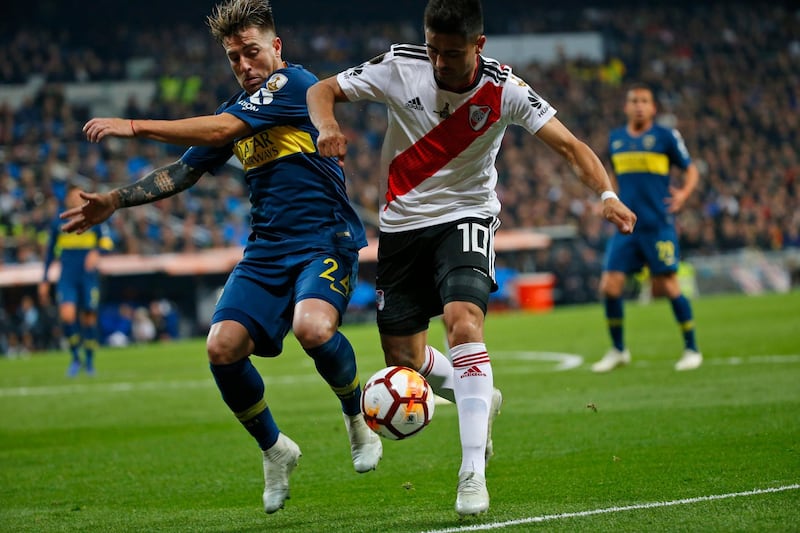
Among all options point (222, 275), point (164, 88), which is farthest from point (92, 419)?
point (164, 88)

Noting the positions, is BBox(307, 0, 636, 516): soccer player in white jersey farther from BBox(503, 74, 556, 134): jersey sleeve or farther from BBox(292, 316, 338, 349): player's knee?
BBox(292, 316, 338, 349): player's knee

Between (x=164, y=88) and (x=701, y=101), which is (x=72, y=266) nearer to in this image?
(x=164, y=88)

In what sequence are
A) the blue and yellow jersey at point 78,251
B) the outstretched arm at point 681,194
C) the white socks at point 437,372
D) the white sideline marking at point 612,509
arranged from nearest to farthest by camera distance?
the white sideline marking at point 612,509 < the white socks at point 437,372 < the outstretched arm at point 681,194 < the blue and yellow jersey at point 78,251

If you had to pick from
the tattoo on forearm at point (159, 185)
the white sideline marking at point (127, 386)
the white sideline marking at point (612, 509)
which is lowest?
the white sideline marking at point (127, 386)

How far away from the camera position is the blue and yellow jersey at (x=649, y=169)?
494 inches

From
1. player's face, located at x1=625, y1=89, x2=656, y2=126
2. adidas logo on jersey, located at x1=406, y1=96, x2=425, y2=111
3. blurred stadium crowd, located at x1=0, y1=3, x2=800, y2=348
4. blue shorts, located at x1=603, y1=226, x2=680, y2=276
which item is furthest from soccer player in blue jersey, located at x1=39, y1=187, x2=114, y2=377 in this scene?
adidas logo on jersey, located at x1=406, y1=96, x2=425, y2=111

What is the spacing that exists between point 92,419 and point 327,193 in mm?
5777

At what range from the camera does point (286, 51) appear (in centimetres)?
3800

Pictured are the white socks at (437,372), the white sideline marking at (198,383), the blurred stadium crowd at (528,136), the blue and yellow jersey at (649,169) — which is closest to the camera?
the white socks at (437,372)

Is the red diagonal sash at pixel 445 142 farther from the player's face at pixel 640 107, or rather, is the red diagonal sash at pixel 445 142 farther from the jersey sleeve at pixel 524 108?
the player's face at pixel 640 107

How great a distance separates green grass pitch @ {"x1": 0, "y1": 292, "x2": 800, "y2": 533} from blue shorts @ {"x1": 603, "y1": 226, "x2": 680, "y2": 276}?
1101 millimetres

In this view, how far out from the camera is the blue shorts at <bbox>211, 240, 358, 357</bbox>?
5.77 m

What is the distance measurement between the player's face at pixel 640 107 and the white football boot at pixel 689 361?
2591mm

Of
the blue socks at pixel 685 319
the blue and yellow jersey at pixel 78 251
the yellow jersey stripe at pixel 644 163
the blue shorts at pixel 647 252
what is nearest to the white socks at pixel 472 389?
the blue shorts at pixel 647 252
